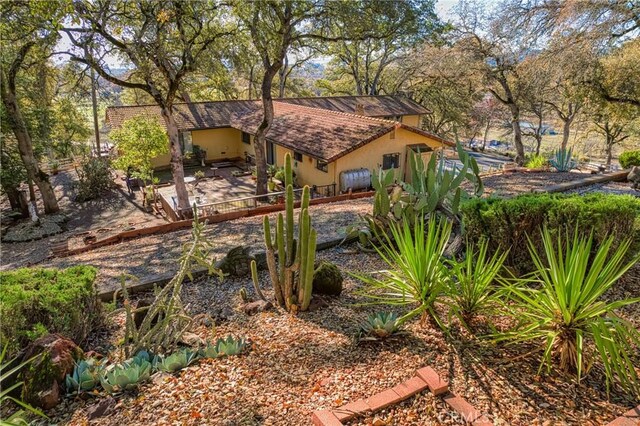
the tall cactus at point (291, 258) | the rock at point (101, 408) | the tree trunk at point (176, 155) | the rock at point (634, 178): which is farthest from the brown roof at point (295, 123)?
the rock at point (101, 408)

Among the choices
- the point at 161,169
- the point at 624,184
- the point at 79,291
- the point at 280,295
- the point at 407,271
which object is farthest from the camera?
the point at 161,169

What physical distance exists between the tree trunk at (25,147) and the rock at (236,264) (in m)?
12.5

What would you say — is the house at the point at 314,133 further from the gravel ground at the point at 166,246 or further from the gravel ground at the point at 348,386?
the gravel ground at the point at 348,386

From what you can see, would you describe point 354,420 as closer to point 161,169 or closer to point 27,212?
point 27,212

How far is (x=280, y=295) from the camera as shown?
15.9ft

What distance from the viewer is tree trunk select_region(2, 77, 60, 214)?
13.6m

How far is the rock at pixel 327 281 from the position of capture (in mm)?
5000

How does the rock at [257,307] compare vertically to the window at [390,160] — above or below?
below

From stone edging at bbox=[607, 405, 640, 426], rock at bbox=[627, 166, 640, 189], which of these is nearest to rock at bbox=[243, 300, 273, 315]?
stone edging at bbox=[607, 405, 640, 426]

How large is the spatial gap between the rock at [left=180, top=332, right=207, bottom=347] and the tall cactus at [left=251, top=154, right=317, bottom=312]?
1.04 metres

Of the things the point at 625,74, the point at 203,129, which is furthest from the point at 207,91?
the point at 625,74

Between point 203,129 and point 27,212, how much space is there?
31.8 ft

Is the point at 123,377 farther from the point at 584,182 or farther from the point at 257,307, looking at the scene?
the point at 584,182

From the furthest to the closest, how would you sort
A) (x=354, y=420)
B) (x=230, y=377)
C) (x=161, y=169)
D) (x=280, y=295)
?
(x=161, y=169) → (x=280, y=295) → (x=230, y=377) → (x=354, y=420)
